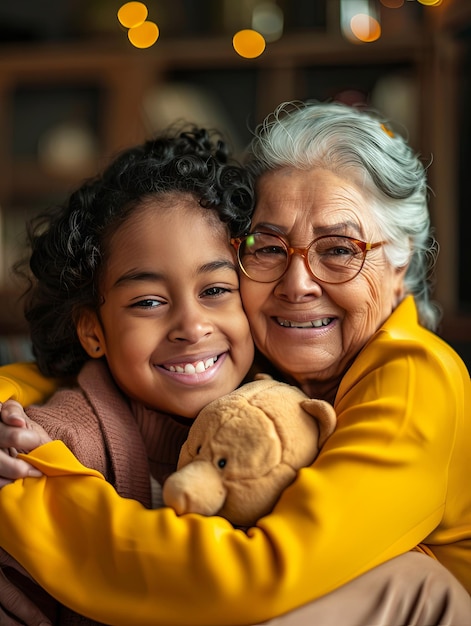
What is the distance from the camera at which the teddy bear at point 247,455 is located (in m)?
1.25

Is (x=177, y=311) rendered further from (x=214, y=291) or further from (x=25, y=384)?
(x=25, y=384)

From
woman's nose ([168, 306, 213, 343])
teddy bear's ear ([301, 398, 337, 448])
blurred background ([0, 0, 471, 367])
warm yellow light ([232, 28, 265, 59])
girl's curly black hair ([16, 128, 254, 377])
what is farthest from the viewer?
warm yellow light ([232, 28, 265, 59])

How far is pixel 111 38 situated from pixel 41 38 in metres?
0.50

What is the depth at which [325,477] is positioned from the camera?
1.24 metres

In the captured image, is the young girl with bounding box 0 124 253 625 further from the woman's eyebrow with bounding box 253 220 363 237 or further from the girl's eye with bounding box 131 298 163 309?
the woman's eyebrow with bounding box 253 220 363 237

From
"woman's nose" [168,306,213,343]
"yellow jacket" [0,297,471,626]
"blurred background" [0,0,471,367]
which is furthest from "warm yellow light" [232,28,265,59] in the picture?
"yellow jacket" [0,297,471,626]

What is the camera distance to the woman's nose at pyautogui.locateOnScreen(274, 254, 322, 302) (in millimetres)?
1531

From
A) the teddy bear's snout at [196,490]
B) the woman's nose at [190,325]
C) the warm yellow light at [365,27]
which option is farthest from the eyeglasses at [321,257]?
the warm yellow light at [365,27]

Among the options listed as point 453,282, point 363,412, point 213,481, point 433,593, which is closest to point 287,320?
point 363,412

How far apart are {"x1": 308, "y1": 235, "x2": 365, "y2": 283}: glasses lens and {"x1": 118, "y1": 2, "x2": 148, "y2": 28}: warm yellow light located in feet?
10.7

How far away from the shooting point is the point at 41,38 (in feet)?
15.3

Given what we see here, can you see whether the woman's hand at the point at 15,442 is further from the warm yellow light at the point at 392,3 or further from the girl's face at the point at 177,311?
the warm yellow light at the point at 392,3

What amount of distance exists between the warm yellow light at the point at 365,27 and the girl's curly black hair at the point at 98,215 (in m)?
2.58

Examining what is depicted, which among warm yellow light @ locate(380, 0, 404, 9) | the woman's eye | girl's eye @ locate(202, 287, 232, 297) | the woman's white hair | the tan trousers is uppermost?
warm yellow light @ locate(380, 0, 404, 9)
